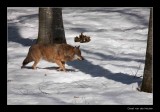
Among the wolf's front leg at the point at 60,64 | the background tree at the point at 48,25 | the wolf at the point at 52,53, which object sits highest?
the background tree at the point at 48,25

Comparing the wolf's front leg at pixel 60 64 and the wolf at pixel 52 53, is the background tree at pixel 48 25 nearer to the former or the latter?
the wolf at pixel 52 53

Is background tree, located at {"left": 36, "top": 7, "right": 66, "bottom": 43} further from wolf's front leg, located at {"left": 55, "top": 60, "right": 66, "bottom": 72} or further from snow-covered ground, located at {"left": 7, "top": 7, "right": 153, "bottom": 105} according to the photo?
wolf's front leg, located at {"left": 55, "top": 60, "right": 66, "bottom": 72}

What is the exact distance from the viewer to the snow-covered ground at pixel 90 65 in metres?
8.80

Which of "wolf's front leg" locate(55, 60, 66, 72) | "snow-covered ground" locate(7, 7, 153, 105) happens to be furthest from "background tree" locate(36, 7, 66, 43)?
"wolf's front leg" locate(55, 60, 66, 72)

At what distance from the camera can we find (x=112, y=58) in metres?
12.8

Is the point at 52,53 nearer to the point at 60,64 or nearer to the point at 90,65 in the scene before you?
the point at 60,64

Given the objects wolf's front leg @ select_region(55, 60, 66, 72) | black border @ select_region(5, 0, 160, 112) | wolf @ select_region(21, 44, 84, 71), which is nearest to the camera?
black border @ select_region(5, 0, 160, 112)

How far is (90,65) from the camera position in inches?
473

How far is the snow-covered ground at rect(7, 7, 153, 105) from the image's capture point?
346 inches

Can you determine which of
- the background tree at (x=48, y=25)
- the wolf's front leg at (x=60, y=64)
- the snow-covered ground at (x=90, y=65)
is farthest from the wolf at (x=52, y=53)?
the background tree at (x=48, y=25)
